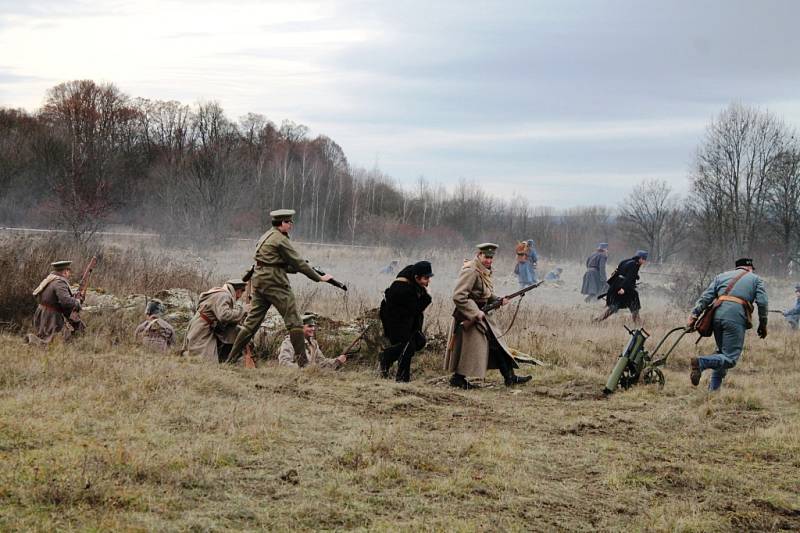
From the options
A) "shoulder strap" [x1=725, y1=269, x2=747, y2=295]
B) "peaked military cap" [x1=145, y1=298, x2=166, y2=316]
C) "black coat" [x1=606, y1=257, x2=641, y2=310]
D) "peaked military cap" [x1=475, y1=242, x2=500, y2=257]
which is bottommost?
"peaked military cap" [x1=145, y1=298, x2=166, y2=316]

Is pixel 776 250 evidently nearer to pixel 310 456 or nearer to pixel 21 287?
pixel 21 287

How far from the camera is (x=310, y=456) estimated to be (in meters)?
6.49

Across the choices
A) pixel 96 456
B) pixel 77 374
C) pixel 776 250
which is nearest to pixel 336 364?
pixel 77 374

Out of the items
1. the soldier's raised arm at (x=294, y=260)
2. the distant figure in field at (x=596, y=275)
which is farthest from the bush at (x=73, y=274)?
the distant figure in field at (x=596, y=275)

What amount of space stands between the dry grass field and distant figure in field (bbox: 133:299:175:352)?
11.0 inches

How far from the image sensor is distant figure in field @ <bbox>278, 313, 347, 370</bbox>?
11.2 metres

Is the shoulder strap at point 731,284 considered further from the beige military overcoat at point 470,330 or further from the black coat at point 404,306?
the black coat at point 404,306

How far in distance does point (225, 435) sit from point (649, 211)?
48713mm

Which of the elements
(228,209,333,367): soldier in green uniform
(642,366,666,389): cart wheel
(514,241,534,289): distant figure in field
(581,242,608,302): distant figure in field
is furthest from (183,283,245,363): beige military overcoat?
(581,242,608,302): distant figure in field

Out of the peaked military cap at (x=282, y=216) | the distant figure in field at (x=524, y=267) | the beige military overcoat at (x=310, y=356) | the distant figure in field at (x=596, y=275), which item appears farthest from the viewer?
the distant figure in field at (x=596, y=275)

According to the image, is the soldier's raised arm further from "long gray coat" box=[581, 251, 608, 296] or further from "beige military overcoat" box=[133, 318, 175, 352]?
"long gray coat" box=[581, 251, 608, 296]

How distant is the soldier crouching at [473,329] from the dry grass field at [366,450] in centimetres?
35

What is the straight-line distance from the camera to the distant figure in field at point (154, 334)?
11312 mm

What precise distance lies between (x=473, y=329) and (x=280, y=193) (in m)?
41.6
